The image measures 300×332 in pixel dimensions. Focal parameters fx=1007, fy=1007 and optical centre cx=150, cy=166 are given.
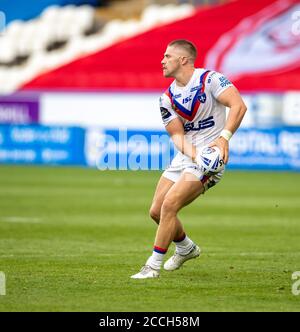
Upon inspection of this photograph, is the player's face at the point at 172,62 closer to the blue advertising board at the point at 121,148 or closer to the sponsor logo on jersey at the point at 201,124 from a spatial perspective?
the sponsor logo on jersey at the point at 201,124

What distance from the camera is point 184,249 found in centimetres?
1137

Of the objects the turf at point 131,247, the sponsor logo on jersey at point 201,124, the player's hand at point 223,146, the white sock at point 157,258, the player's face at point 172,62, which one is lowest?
the turf at point 131,247

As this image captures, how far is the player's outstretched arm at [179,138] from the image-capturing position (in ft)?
35.4

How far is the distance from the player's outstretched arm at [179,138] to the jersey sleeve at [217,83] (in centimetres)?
52

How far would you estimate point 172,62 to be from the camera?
10758 millimetres

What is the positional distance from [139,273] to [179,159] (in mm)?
1328

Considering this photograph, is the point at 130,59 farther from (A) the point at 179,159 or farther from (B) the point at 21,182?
(A) the point at 179,159

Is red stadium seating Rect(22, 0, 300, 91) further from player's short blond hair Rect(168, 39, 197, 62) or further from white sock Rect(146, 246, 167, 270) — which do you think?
white sock Rect(146, 246, 167, 270)

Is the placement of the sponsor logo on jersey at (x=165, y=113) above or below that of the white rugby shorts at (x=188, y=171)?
above

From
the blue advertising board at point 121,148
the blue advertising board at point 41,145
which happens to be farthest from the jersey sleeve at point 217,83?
the blue advertising board at point 41,145

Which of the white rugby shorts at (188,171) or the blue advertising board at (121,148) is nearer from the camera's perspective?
the white rugby shorts at (188,171)

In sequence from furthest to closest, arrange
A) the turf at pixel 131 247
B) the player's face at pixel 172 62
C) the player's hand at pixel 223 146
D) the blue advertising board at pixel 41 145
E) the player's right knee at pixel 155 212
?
the blue advertising board at pixel 41 145
the player's right knee at pixel 155 212
the player's face at pixel 172 62
the player's hand at pixel 223 146
the turf at pixel 131 247
